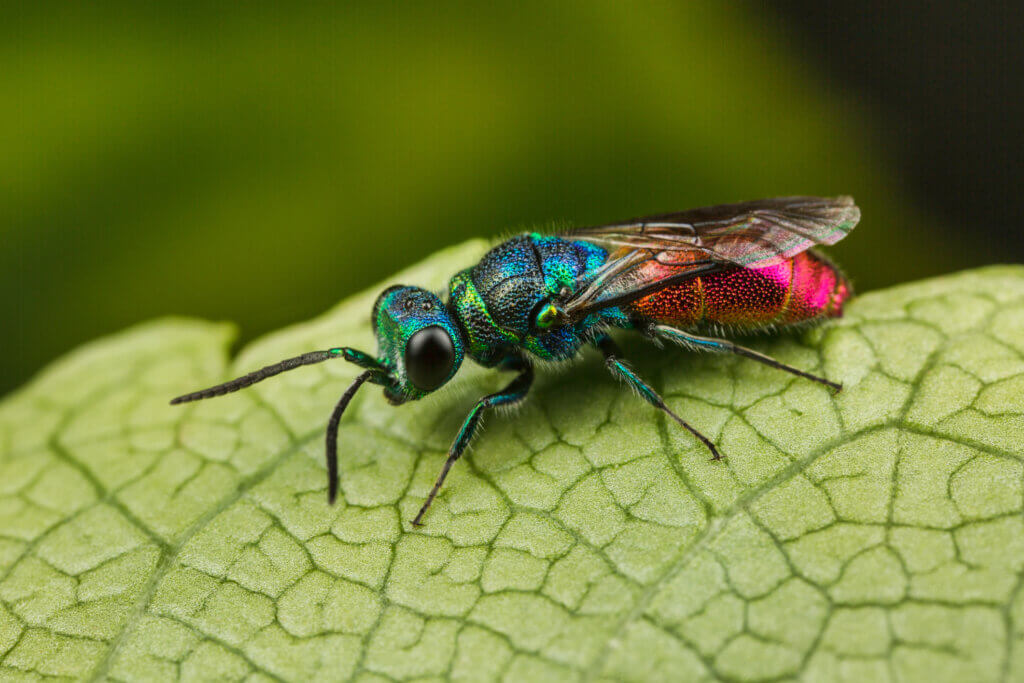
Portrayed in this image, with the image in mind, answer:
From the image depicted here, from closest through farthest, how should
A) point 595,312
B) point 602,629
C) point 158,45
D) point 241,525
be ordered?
point 602,629
point 241,525
point 595,312
point 158,45

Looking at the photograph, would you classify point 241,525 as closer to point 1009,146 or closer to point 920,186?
point 920,186

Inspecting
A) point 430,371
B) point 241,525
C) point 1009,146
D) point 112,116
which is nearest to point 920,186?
point 1009,146

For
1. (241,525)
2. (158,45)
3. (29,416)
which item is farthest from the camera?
(158,45)

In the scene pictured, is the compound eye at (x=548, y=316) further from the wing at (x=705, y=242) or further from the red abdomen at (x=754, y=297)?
the red abdomen at (x=754, y=297)

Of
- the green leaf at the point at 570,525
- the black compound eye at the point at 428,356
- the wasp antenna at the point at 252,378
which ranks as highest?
the wasp antenna at the point at 252,378

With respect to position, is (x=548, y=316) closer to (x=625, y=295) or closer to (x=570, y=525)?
(x=625, y=295)

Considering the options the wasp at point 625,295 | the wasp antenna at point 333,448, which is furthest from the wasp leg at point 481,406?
the wasp antenna at point 333,448

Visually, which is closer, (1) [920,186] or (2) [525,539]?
(2) [525,539]

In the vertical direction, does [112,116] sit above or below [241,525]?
above
